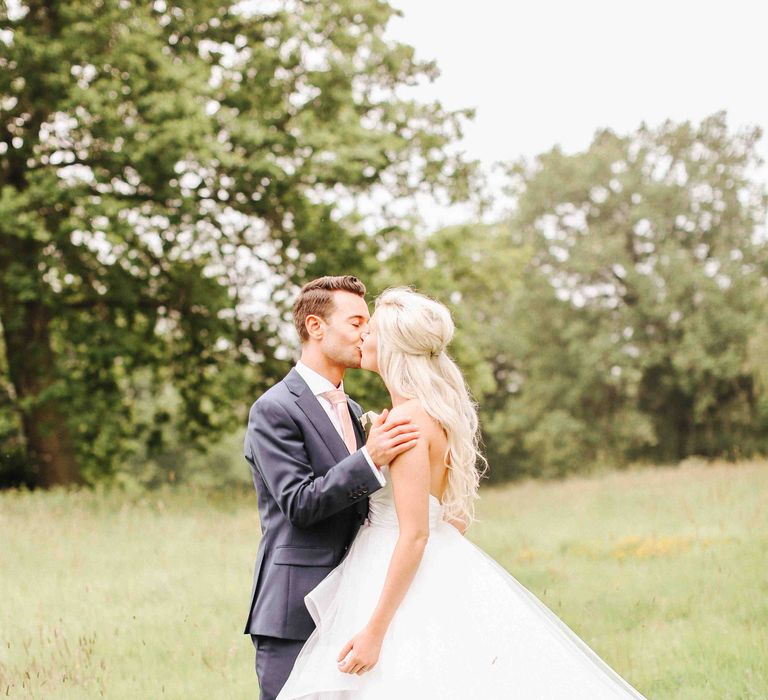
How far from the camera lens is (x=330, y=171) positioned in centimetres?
1359

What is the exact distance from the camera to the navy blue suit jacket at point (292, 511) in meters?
3.52

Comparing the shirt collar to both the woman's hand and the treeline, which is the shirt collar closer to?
the woman's hand

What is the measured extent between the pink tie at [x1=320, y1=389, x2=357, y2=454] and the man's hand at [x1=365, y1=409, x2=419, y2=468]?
0.55 m

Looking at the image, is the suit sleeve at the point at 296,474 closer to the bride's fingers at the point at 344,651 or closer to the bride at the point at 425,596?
the bride at the point at 425,596

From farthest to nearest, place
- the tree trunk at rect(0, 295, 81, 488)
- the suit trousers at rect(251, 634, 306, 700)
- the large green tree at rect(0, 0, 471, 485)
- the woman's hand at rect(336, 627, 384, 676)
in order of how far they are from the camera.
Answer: the tree trunk at rect(0, 295, 81, 488), the large green tree at rect(0, 0, 471, 485), the suit trousers at rect(251, 634, 306, 700), the woman's hand at rect(336, 627, 384, 676)

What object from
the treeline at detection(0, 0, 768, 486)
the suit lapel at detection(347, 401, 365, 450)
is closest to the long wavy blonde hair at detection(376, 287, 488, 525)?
the suit lapel at detection(347, 401, 365, 450)

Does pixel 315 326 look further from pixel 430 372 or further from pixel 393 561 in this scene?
pixel 393 561

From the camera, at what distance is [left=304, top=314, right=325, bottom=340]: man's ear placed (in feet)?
12.9

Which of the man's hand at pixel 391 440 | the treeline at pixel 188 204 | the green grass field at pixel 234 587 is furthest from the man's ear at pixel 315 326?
the treeline at pixel 188 204

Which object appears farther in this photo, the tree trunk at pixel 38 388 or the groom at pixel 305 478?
the tree trunk at pixel 38 388

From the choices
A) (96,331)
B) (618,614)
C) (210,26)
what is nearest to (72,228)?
(96,331)

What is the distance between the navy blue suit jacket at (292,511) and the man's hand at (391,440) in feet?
0.73

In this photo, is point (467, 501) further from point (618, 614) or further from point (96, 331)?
point (96, 331)

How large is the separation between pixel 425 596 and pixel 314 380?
41.6 inches
